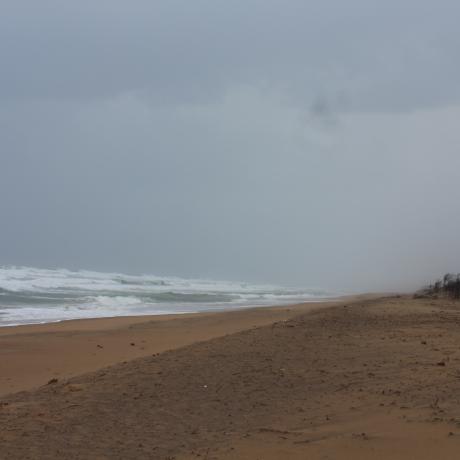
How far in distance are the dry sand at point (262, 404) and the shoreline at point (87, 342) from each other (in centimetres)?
49

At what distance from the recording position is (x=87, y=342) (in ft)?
47.9

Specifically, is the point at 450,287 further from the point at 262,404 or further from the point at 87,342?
the point at 262,404

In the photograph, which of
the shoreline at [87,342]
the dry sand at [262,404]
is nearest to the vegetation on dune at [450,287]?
the shoreline at [87,342]

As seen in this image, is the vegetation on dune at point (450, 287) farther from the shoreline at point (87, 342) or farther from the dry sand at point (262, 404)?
the dry sand at point (262, 404)

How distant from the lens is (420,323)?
1179 centimetres

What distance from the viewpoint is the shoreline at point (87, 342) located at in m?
10.8

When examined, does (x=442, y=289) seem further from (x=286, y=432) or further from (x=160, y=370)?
(x=286, y=432)

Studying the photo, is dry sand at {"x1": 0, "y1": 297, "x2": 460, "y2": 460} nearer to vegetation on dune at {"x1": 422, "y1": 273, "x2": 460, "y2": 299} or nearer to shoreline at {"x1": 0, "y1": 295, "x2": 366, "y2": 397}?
shoreline at {"x1": 0, "y1": 295, "x2": 366, "y2": 397}

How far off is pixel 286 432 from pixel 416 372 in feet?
7.25

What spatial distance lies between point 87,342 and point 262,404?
9.16 meters

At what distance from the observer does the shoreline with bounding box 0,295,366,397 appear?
35.4ft

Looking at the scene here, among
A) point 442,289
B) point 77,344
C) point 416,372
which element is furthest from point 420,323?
point 442,289

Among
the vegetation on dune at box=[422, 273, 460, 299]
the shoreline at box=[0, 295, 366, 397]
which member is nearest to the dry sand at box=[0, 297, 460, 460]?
the shoreline at box=[0, 295, 366, 397]

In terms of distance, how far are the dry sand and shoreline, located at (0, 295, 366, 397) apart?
19.1 inches
